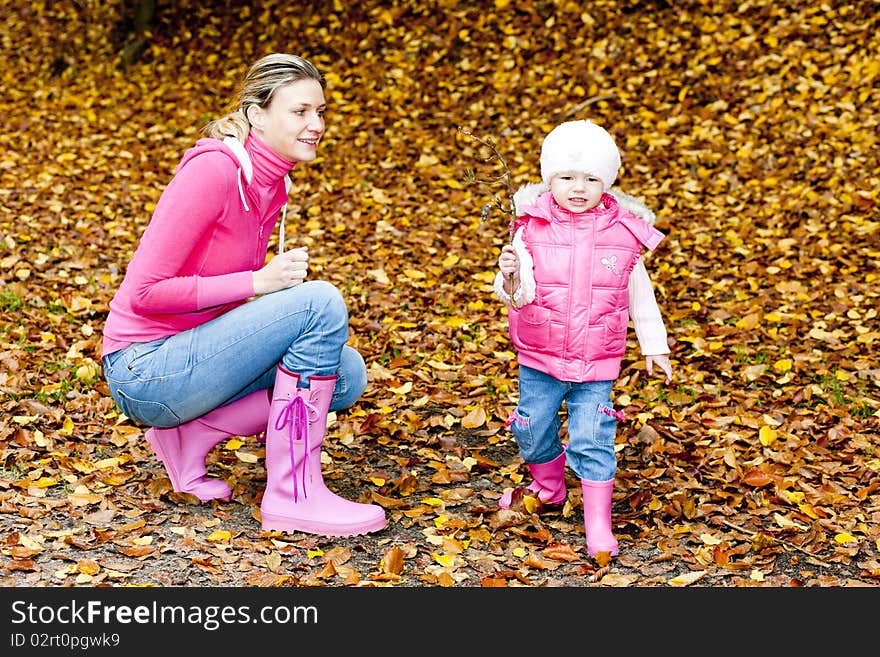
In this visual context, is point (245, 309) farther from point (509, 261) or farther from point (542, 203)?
point (542, 203)

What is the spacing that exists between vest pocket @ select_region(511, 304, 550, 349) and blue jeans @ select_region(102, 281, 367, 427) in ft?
1.86

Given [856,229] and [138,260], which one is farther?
[856,229]

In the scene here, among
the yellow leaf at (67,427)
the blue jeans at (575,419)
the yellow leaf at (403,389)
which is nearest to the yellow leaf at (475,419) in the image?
the yellow leaf at (403,389)

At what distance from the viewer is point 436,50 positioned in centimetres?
964

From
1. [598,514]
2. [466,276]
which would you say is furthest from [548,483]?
[466,276]

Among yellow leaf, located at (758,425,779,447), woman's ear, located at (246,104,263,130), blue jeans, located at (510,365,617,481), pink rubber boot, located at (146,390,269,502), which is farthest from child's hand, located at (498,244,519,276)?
yellow leaf, located at (758,425,779,447)

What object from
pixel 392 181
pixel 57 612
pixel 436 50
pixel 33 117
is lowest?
pixel 57 612

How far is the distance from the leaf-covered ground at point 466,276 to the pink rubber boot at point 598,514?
8 cm

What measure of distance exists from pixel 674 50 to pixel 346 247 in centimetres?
379

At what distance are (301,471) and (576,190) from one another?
1.28m

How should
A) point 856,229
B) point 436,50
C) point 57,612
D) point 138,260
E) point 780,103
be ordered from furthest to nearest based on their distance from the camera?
point 436,50
point 780,103
point 856,229
point 138,260
point 57,612

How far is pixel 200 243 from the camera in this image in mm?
3275

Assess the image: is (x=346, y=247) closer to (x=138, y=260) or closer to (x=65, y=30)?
(x=138, y=260)

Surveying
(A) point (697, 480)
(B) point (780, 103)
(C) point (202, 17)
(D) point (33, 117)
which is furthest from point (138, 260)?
(C) point (202, 17)
